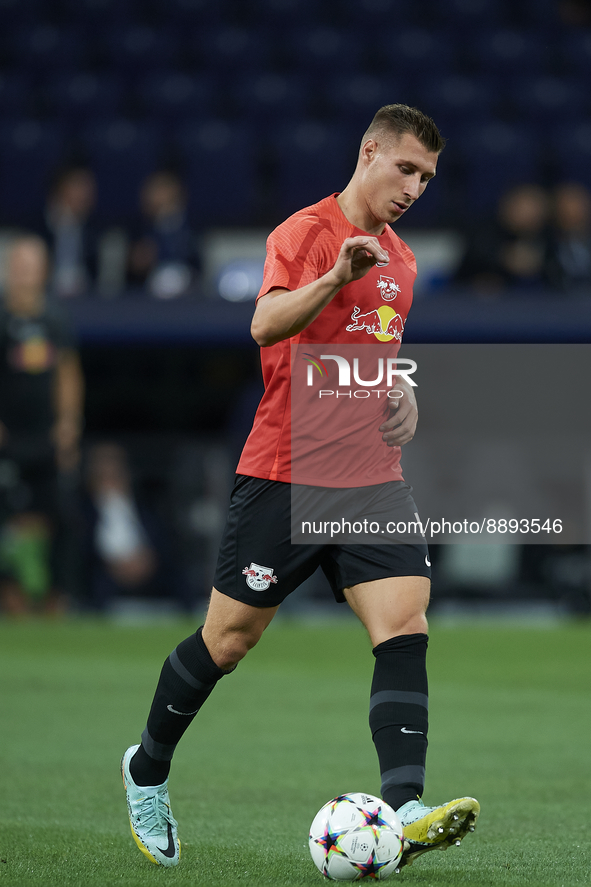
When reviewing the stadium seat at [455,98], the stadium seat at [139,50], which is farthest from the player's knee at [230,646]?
the stadium seat at [139,50]

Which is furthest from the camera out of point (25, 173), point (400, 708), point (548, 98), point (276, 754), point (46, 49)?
point (46, 49)

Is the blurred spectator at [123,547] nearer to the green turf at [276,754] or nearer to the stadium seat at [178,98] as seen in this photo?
the green turf at [276,754]

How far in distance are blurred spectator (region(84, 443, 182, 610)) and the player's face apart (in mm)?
6831

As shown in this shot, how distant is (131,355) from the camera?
38.5ft

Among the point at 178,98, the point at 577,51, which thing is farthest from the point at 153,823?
the point at 577,51

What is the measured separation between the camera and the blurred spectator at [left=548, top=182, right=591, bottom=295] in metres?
10.4

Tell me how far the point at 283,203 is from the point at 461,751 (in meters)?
8.77

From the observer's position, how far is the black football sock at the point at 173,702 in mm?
3254

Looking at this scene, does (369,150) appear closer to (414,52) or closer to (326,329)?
(326,329)

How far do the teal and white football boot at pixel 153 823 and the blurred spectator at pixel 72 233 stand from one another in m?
7.78

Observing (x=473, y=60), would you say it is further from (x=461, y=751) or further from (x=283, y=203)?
(x=461, y=751)

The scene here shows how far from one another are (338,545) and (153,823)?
0.88m

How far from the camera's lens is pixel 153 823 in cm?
321

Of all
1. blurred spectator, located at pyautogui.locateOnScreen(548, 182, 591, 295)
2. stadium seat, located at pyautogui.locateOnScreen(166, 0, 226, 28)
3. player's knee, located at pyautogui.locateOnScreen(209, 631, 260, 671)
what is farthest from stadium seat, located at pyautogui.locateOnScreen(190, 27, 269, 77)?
player's knee, located at pyautogui.locateOnScreen(209, 631, 260, 671)
